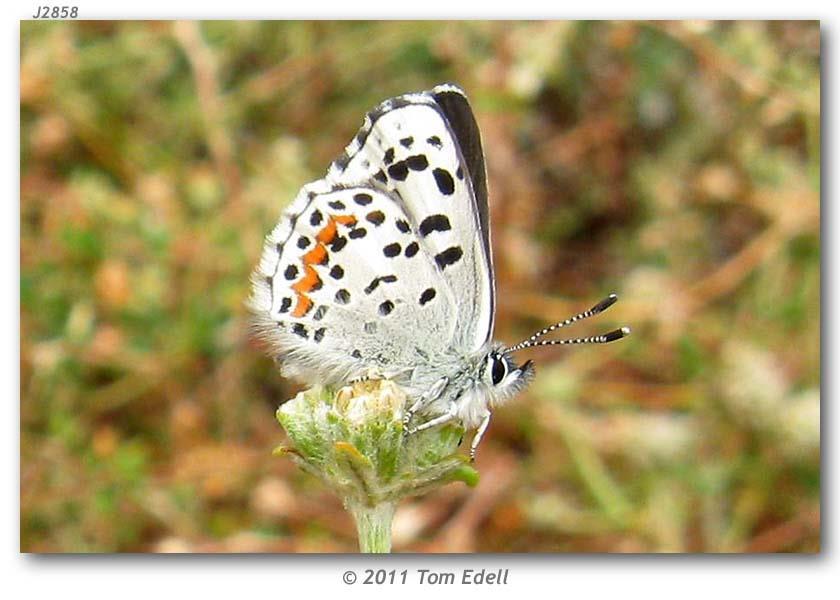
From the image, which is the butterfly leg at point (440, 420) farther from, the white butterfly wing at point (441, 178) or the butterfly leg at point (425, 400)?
the white butterfly wing at point (441, 178)

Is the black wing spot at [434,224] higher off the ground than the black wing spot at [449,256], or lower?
higher

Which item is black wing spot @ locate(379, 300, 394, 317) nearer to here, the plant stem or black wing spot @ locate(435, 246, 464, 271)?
Result: black wing spot @ locate(435, 246, 464, 271)

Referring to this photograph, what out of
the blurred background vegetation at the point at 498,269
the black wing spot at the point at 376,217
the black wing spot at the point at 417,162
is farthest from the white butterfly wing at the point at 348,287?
the blurred background vegetation at the point at 498,269

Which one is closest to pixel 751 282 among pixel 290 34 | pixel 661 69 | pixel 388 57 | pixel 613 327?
pixel 613 327

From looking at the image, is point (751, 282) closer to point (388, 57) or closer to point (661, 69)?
point (661, 69)

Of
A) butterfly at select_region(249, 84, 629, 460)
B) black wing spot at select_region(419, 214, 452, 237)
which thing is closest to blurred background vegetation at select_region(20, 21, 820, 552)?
butterfly at select_region(249, 84, 629, 460)

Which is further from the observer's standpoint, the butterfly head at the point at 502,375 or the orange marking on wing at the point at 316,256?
the butterfly head at the point at 502,375
